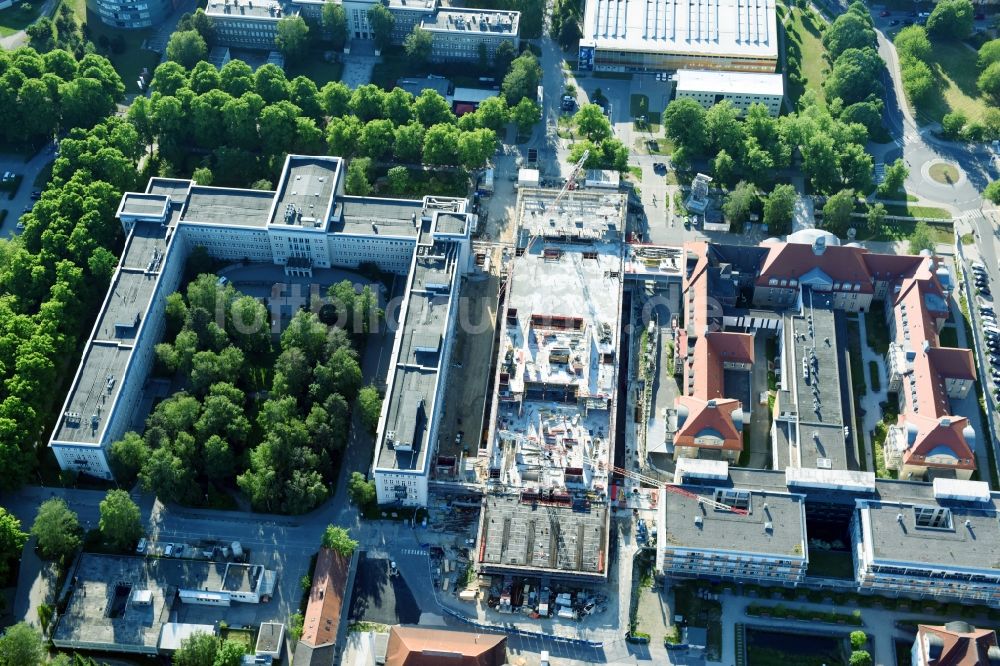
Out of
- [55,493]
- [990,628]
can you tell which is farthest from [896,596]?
[55,493]

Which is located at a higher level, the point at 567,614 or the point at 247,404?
the point at 247,404

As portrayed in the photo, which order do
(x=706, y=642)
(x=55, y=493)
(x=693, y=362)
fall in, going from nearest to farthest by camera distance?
1. (x=706, y=642)
2. (x=55, y=493)
3. (x=693, y=362)

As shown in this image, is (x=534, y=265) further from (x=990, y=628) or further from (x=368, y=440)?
(x=990, y=628)

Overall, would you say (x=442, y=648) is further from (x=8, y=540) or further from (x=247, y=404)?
(x=8, y=540)

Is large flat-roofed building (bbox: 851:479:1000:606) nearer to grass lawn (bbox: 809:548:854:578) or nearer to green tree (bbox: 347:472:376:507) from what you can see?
grass lawn (bbox: 809:548:854:578)

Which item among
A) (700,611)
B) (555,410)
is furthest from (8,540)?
(700,611)

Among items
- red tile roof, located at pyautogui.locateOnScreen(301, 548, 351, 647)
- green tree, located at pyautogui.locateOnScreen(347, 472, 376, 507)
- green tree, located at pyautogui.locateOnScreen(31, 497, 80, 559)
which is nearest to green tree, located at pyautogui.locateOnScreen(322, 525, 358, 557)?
red tile roof, located at pyautogui.locateOnScreen(301, 548, 351, 647)

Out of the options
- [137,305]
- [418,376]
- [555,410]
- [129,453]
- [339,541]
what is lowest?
[339,541]
